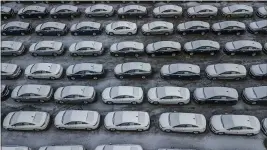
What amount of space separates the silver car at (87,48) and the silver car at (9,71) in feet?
16.6

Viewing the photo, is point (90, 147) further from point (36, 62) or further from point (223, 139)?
point (36, 62)

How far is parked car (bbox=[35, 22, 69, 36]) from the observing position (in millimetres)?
30281

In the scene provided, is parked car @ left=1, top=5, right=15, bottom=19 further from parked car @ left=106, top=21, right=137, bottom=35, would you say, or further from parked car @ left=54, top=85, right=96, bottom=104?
parked car @ left=54, top=85, right=96, bottom=104

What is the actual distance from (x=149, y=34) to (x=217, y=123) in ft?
40.9

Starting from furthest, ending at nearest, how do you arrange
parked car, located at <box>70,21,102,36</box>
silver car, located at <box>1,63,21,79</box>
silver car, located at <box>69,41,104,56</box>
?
parked car, located at <box>70,21,102,36</box>
silver car, located at <box>69,41,104,56</box>
silver car, located at <box>1,63,21,79</box>

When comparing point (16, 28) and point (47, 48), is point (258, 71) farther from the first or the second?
point (16, 28)

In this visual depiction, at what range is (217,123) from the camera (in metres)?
20.8

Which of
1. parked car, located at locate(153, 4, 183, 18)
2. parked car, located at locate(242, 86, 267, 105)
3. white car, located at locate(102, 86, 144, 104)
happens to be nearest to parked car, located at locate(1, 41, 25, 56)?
white car, located at locate(102, 86, 144, 104)

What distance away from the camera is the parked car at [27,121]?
21.6 meters

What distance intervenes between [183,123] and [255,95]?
643cm

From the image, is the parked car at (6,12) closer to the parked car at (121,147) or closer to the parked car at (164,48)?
the parked car at (164,48)

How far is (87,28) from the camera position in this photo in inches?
1180

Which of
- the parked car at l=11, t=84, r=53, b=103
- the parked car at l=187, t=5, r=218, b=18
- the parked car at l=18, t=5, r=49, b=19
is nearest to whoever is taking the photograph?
the parked car at l=11, t=84, r=53, b=103

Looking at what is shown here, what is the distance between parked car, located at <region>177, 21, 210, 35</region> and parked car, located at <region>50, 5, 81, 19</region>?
1178cm
